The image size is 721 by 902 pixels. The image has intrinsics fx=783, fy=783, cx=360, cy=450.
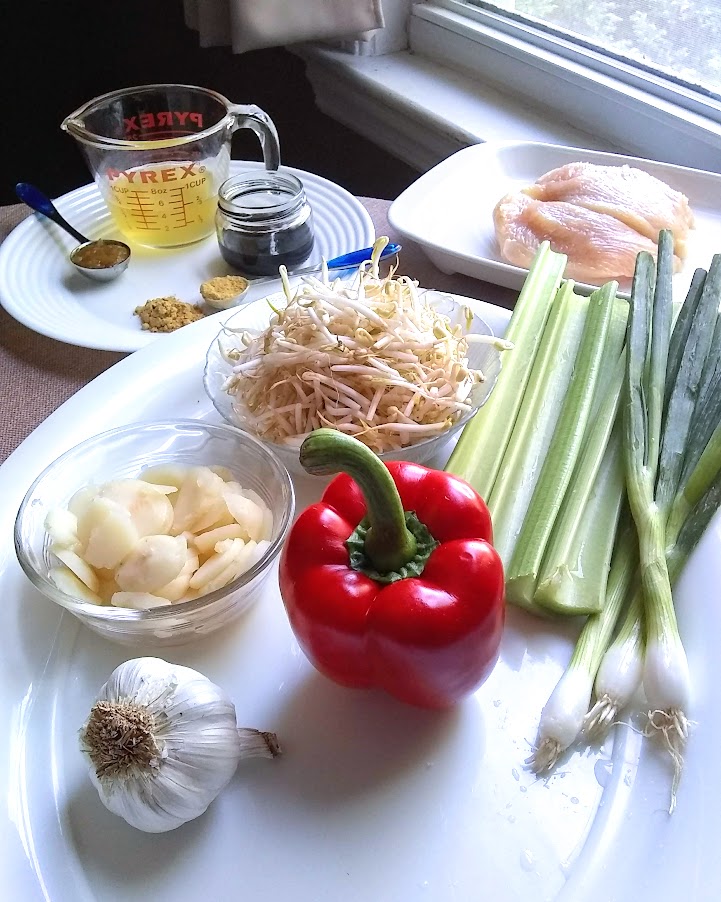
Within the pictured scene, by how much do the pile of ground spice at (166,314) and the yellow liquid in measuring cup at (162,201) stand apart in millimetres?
271

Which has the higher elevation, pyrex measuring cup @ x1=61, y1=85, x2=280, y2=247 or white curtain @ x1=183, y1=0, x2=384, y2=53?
white curtain @ x1=183, y1=0, x2=384, y2=53

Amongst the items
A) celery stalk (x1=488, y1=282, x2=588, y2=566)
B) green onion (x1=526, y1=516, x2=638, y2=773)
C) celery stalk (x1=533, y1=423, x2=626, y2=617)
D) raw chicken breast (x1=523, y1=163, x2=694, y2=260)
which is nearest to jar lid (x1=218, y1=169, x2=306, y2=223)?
raw chicken breast (x1=523, y1=163, x2=694, y2=260)

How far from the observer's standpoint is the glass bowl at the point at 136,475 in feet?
2.56

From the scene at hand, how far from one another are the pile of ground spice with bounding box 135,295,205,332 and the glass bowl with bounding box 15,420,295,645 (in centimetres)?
Answer: 36

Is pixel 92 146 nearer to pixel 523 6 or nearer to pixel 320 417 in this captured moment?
pixel 320 417

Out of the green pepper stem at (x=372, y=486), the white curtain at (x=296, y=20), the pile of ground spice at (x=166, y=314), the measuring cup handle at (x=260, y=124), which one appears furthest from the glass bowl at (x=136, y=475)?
the white curtain at (x=296, y=20)

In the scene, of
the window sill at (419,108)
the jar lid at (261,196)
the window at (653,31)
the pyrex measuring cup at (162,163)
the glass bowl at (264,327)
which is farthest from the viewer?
the window sill at (419,108)

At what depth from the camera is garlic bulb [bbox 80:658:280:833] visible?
2.07 ft

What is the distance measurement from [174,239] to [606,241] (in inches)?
33.3

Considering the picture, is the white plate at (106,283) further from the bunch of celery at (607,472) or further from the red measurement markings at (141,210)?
the bunch of celery at (607,472)

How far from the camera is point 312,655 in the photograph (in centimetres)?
76

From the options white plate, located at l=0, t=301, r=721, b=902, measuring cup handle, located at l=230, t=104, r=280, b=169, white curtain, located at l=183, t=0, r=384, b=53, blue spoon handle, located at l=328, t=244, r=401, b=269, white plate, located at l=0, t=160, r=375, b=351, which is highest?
white curtain, located at l=183, t=0, r=384, b=53

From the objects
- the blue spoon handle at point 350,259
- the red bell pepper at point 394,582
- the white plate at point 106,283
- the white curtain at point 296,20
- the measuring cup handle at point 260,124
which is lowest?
the white plate at point 106,283

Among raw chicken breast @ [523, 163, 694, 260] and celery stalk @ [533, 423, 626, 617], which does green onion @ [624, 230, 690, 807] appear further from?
raw chicken breast @ [523, 163, 694, 260]
